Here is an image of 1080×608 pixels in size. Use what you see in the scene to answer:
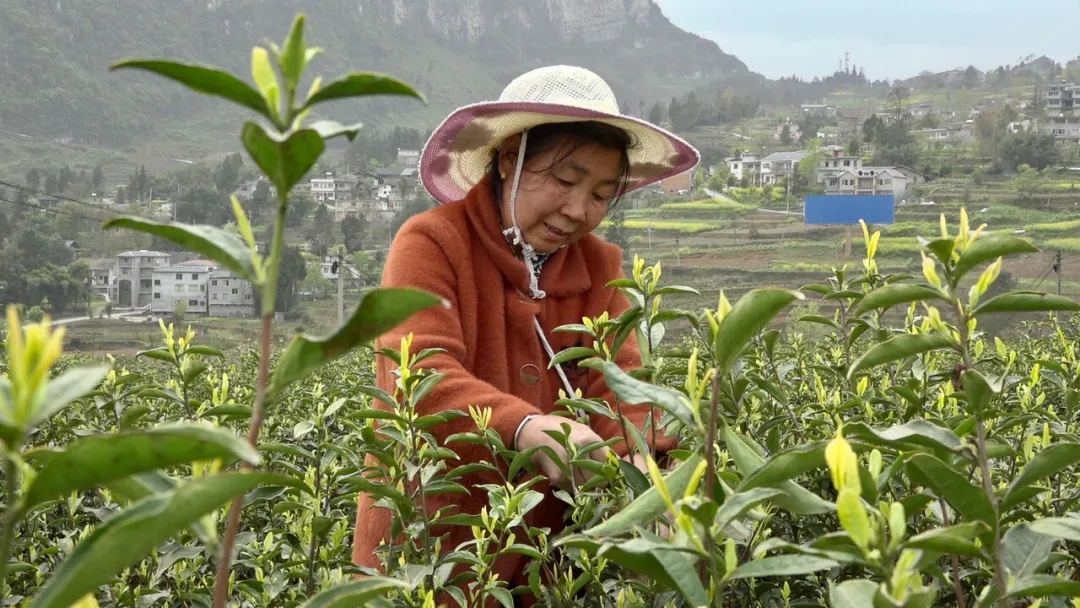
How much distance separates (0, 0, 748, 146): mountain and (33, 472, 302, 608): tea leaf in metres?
47.4

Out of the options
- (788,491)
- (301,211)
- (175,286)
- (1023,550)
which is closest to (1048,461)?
(1023,550)

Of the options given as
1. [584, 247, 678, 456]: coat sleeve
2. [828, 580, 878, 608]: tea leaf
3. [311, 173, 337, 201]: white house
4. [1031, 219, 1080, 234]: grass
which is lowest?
[1031, 219, 1080, 234]: grass

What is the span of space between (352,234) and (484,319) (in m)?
35.3

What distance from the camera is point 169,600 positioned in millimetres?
1349

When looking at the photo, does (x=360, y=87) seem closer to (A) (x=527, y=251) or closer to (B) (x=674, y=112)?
(A) (x=527, y=251)

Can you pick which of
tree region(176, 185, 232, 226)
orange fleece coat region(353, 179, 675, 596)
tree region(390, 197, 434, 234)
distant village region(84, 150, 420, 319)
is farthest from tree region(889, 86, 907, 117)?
orange fleece coat region(353, 179, 675, 596)

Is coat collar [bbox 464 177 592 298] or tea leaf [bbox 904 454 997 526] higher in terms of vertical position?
coat collar [bbox 464 177 592 298]

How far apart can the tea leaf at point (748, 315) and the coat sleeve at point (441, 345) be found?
75 cm

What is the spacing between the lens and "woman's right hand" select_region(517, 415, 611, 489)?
1.33 meters

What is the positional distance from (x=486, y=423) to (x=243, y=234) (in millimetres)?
870

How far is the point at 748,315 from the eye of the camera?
0.65m

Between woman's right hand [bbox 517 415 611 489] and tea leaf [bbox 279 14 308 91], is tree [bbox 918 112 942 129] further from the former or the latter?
tea leaf [bbox 279 14 308 91]

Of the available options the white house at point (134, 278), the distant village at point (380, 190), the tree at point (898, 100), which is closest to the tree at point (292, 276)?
the distant village at point (380, 190)

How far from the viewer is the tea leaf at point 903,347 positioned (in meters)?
0.75
